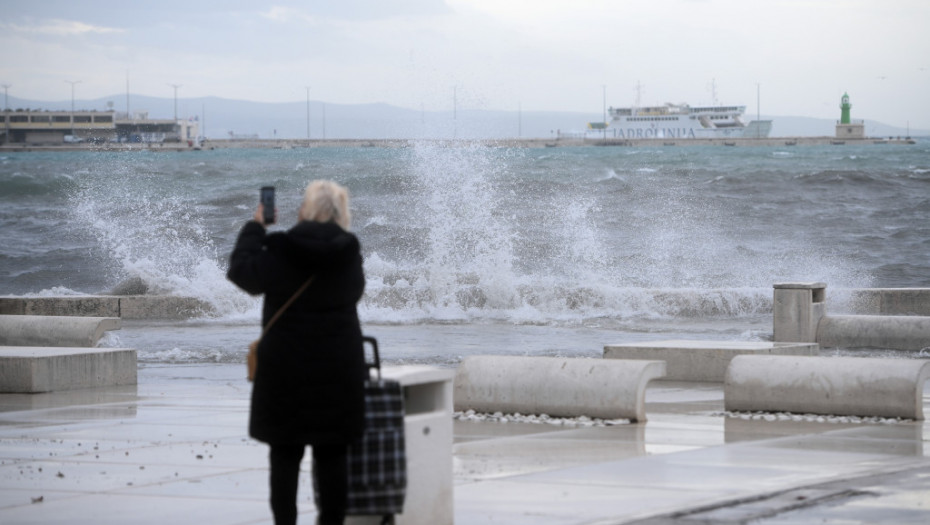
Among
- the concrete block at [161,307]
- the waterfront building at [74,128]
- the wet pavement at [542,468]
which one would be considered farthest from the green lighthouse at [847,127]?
the wet pavement at [542,468]

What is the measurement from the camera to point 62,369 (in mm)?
12016

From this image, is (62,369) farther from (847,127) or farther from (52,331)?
(847,127)

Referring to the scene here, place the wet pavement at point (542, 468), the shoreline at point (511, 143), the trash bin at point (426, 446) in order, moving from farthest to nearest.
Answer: the shoreline at point (511, 143) < the wet pavement at point (542, 468) < the trash bin at point (426, 446)

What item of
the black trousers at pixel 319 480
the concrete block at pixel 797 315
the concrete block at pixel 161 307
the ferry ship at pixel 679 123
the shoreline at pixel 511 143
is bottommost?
the concrete block at pixel 161 307

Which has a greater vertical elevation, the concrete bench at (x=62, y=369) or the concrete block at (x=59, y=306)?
the concrete bench at (x=62, y=369)

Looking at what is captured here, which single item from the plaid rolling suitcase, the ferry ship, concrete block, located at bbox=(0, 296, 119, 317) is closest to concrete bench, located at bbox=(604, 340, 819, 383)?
the plaid rolling suitcase

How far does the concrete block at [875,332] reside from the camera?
16.3 m

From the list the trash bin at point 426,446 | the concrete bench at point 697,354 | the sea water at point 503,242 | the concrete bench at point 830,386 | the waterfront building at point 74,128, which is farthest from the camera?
the waterfront building at point 74,128

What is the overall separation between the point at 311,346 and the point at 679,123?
169305 millimetres

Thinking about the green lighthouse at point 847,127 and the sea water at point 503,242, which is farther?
the green lighthouse at point 847,127

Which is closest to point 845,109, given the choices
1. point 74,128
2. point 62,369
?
point 74,128

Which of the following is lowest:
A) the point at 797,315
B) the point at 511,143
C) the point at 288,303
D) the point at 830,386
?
the point at 797,315

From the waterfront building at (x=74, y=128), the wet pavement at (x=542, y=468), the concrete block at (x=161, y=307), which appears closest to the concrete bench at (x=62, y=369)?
the wet pavement at (x=542, y=468)

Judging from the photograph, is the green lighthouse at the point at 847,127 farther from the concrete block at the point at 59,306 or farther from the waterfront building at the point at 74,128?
the concrete block at the point at 59,306
